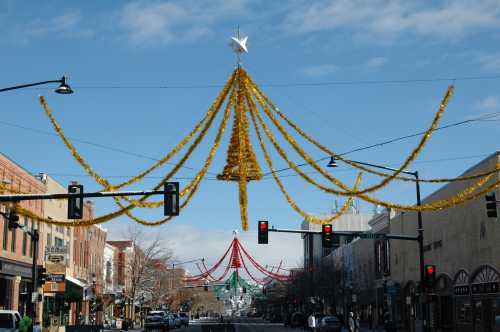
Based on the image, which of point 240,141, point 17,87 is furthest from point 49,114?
point 240,141

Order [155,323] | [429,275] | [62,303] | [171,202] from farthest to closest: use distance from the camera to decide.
Result: [62,303], [155,323], [429,275], [171,202]

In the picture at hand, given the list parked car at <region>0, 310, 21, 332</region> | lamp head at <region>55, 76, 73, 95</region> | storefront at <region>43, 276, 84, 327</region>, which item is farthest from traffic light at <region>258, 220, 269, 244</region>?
storefront at <region>43, 276, 84, 327</region>

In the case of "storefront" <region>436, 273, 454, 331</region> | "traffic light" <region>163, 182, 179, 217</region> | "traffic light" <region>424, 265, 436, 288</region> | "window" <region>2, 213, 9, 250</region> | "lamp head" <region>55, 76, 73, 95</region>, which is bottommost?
"storefront" <region>436, 273, 454, 331</region>

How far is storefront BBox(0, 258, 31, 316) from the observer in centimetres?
4803

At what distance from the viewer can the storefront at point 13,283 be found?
48031 mm

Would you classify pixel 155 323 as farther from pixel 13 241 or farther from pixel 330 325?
pixel 13 241

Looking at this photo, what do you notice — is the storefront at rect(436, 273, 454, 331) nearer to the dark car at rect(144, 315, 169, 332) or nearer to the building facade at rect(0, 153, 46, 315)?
the dark car at rect(144, 315, 169, 332)

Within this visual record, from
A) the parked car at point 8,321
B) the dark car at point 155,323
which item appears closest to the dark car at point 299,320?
the dark car at point 155,323

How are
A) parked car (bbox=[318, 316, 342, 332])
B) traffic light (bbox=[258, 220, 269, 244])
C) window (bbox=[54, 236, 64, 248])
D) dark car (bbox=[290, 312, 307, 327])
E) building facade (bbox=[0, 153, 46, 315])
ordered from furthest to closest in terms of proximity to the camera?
dark car (bbox=[290, 312, 307, 327])
window (bbox=[54, 236, 64, 248])
parked car (bbox=[318, 316, 342, 332])
building facade (bbox=[0, 153, 46, 315])
traffic light (bbox=[258, 220, 269, 244])

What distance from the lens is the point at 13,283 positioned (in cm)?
5041

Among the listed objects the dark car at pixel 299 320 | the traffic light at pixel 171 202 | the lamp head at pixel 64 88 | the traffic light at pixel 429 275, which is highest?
the lamp head at pixel 64 88

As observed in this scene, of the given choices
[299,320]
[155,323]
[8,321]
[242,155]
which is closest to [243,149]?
[242,155]

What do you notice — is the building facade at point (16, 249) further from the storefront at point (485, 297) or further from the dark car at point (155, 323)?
the storefront at point (485, 297)

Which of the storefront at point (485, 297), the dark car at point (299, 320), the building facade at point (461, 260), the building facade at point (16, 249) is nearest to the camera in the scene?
the storefront at point (485, 297)
